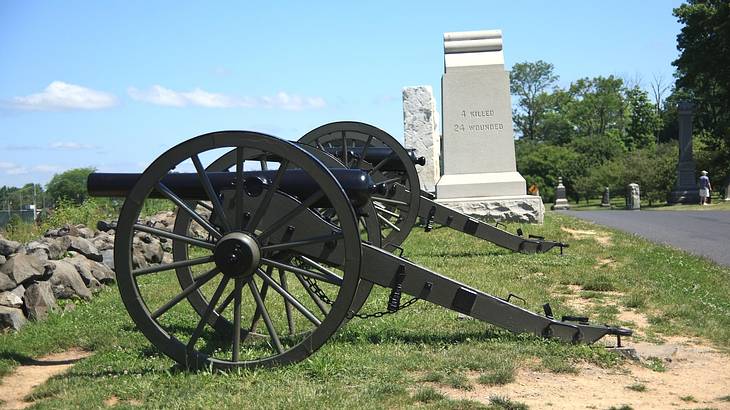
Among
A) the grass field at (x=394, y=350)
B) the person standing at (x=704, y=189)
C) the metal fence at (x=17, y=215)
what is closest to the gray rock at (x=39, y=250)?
the grass field at (x=394, y=350)

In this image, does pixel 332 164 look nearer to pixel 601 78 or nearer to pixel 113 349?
pixel 113 349

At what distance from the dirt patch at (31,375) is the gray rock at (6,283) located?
1448 millimetres

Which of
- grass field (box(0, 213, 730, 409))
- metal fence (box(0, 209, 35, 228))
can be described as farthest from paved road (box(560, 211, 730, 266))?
metal fence (box(0, 209, 35, 228))

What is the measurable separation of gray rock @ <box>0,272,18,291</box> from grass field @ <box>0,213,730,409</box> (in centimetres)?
54

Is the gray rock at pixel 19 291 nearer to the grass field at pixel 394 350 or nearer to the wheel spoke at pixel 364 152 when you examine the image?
the grass field at pixel 394 350

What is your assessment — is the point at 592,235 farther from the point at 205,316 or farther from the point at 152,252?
the point at 205,316

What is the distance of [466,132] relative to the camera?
17.4m

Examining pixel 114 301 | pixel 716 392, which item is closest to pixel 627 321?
pixel 716 392

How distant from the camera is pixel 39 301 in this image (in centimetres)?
793

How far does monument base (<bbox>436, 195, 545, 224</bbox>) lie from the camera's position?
1636 cm

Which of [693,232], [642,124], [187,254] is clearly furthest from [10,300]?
[642,124]

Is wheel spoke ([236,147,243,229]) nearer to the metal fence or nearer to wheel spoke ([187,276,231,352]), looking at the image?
wheel spoke ([187,276,231,352])

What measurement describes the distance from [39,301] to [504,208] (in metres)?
10.2

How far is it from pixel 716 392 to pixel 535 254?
24.2ft
